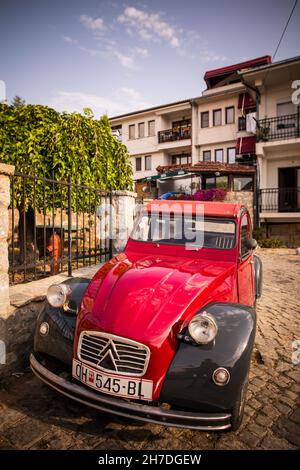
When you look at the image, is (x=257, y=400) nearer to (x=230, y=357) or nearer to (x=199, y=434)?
(x=199, y=434)

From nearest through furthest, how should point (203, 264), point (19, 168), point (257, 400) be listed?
point (257, 400)
point (203, 264)
point (19, 168)

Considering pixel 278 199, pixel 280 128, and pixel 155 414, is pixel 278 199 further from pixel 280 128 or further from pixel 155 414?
pixel 155 414

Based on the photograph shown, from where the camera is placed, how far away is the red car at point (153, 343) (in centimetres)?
192

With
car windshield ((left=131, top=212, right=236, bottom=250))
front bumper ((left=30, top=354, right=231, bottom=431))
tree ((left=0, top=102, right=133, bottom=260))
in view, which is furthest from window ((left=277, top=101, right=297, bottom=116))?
front bumper ((left=30, top=354, right=231, bottom=431))

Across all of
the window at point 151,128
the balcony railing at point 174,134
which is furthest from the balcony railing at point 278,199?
the window at point 151,128

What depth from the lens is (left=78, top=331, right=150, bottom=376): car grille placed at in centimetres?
205

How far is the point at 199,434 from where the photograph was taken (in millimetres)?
2244

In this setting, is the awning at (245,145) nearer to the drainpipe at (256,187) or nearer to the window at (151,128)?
the drainpipe at (256,187)

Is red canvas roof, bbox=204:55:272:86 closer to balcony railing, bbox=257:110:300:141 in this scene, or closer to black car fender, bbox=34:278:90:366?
balcony railing, bbox=257:110:300:141

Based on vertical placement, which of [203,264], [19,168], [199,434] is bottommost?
[199,434]

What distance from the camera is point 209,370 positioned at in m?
1.95

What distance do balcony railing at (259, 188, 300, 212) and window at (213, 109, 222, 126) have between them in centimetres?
794
